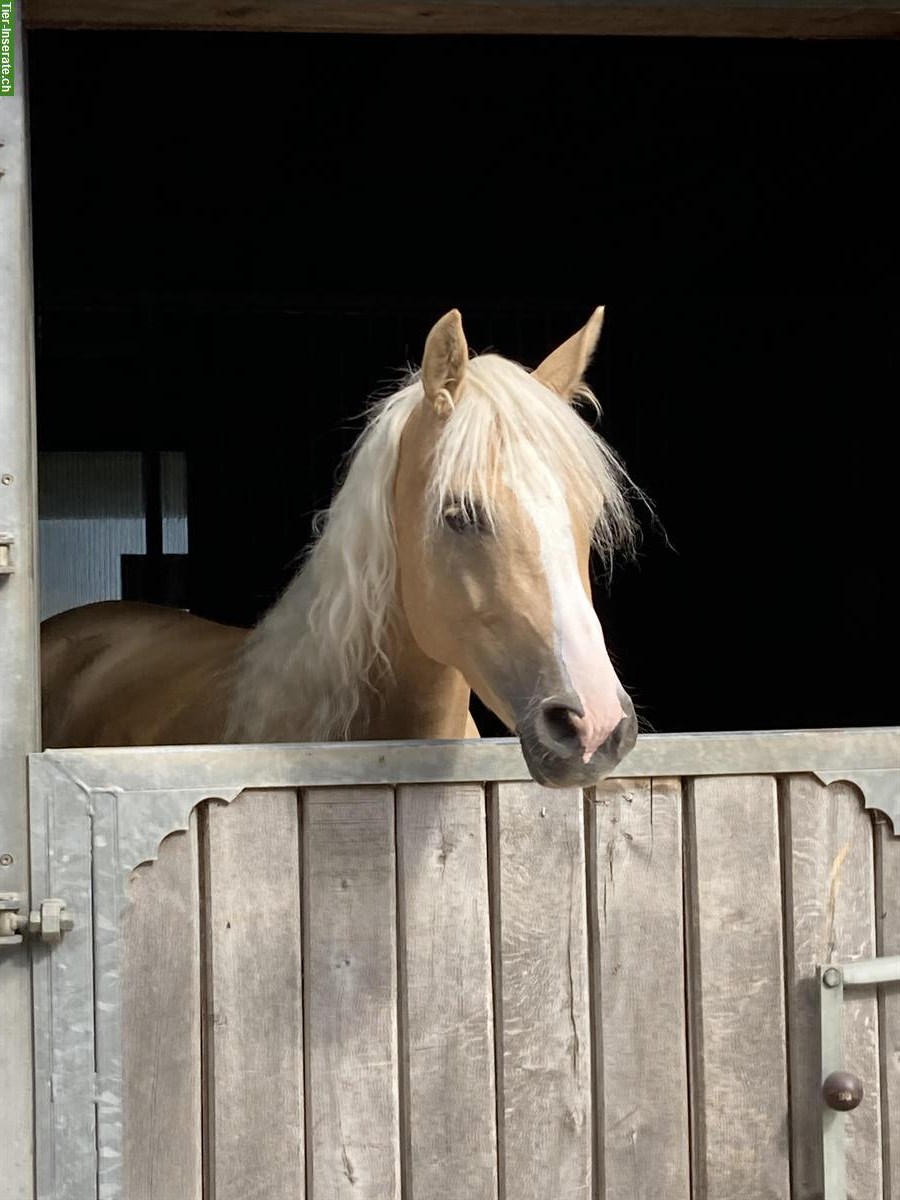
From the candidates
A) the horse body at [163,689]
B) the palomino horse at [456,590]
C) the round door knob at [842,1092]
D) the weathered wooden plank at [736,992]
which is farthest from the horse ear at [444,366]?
the round door knob at [842,1092]

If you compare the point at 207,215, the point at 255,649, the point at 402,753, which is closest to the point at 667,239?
the point at 207,215

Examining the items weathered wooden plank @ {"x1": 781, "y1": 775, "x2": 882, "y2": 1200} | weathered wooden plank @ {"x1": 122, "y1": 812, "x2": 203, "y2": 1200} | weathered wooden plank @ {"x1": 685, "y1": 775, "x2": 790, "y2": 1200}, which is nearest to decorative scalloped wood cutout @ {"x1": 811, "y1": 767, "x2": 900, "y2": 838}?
weathered wooden plank @ {"x1": 781, "y1": 775, "x2": 882, "y2": 1200}

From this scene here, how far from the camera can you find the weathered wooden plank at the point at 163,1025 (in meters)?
1.59

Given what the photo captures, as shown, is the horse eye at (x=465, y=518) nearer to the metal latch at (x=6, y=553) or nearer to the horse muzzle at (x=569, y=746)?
the horse muzzle at (x=569, y=746)

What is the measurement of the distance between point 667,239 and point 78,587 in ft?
12.4

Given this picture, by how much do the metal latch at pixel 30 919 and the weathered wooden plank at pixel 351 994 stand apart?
0.30 m

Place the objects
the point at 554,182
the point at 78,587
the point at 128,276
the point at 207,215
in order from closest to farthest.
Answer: the point at 554,182
the point at 207,215
the point at 128,276
the point at 78,587

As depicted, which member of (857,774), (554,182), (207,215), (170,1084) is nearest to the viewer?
(170,1084)

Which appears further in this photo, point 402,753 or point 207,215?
point 207,215

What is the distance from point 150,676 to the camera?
306cm

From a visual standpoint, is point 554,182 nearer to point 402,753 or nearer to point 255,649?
point 255,649

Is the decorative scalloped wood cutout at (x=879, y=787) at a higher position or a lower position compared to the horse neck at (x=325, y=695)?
lower

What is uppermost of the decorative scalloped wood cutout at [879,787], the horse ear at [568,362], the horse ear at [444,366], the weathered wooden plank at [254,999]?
the horse ear at [568,362]

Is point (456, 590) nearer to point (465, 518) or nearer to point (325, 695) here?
point (465, 518)
